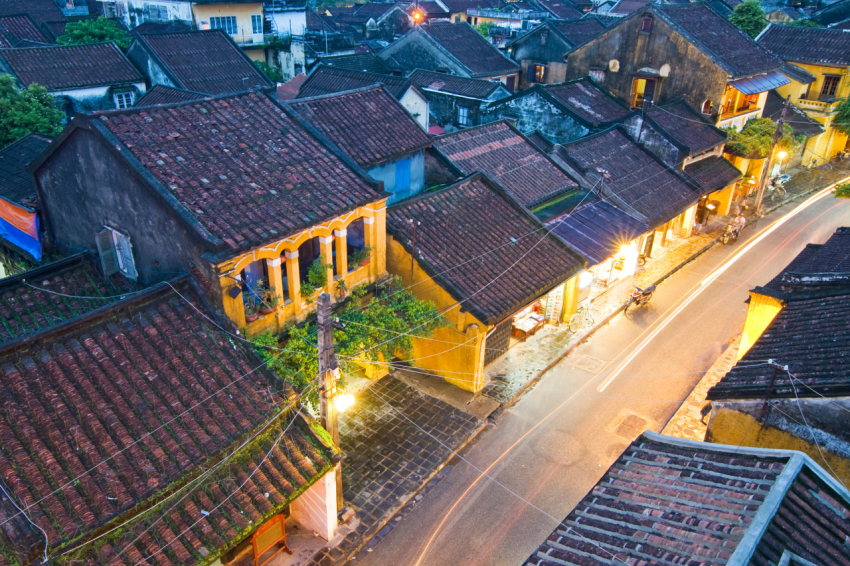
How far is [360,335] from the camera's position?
1703 cm

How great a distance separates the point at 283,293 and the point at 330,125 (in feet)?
27.8

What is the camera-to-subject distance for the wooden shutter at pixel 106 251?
1703 centimetres

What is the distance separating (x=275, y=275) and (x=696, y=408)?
52.0 ft

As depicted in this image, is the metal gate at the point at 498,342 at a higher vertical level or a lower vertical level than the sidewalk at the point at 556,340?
higher

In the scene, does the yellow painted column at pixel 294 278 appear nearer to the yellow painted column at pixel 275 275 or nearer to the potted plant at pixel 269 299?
the yellow painted column at pixel 275 275

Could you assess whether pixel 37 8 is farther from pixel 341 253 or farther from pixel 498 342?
pixel 498 342

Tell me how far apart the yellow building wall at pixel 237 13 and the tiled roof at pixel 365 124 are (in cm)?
3164

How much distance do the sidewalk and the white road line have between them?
66.7 inches

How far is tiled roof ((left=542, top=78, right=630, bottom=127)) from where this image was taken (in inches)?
1416

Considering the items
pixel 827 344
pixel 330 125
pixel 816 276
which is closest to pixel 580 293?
pixel 816 276

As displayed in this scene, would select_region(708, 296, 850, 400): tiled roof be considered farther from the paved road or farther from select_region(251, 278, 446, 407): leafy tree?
select_region(251, 278, 446, 407): leafy tree

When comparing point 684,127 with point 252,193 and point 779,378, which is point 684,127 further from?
point 252,193

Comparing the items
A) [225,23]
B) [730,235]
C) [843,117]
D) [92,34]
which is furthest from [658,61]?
[92,34]

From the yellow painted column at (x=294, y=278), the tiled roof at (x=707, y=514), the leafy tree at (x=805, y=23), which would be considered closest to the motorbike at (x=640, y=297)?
the tiled roof at (x=707, y=514)
